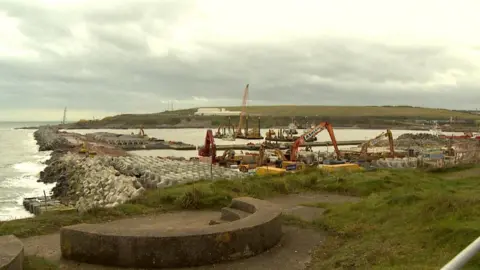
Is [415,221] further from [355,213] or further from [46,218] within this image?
[46,218]

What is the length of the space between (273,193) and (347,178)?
2531 mm

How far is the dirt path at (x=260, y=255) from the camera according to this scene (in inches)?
220

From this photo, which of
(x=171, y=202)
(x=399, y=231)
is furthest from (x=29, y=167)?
(x=399, y=231)

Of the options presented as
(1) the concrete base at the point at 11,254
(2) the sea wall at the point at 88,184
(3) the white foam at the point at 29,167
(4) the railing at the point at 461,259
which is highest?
(4) the railing at the point at 461,259

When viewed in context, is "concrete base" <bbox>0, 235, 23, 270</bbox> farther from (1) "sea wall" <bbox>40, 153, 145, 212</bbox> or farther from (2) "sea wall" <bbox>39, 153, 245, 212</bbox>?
(1) "sea wall" <bbox>40, 153, 145, 212</bbox>

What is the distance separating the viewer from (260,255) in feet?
19.6

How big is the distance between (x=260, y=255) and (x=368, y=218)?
7.41ft

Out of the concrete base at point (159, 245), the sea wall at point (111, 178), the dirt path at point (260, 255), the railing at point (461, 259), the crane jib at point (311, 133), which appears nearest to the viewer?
the railing at point (461, 259)

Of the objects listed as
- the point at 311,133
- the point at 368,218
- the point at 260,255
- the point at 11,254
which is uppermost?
the point at 311,133

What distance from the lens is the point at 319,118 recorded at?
528 feet

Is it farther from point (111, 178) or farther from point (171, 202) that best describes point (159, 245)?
point (111, 178)

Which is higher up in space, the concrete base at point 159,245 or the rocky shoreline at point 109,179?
the concrete base at point 159,245

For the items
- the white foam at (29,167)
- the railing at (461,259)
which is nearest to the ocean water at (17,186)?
the white foam at (29,167)

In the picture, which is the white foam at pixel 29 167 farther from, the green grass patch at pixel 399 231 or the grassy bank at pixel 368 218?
the green grass patch at pixel 399 231
